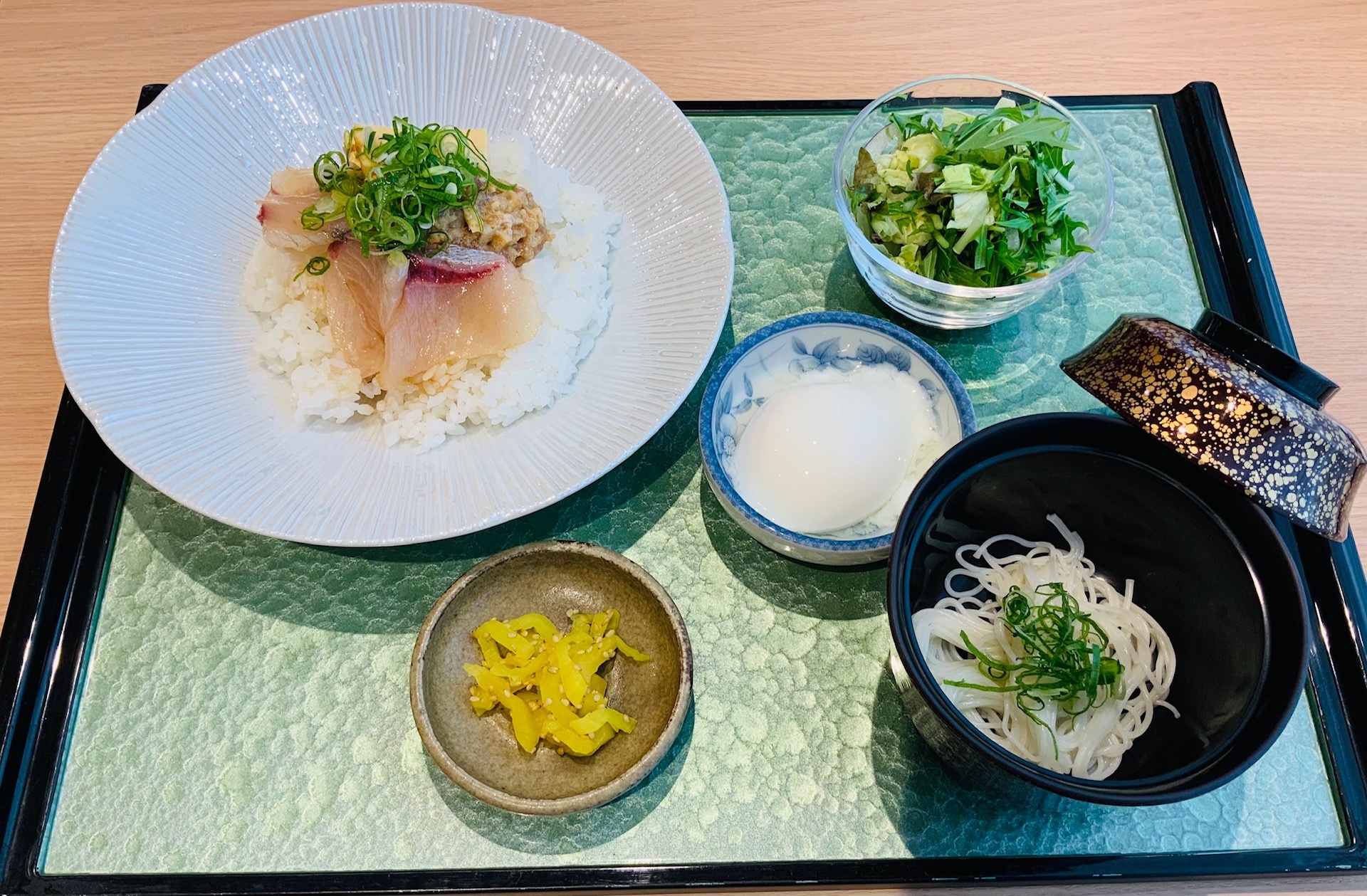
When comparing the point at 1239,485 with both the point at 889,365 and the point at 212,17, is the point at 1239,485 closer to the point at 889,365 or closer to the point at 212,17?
the point at 889,365

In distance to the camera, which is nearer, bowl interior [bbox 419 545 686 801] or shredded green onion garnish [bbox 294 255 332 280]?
bowl interior [bbox 419 545 686 801]

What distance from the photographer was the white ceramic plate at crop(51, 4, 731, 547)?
1567 millimetres

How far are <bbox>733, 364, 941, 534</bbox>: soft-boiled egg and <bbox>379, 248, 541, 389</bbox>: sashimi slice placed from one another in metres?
0.50

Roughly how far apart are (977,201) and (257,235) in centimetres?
146

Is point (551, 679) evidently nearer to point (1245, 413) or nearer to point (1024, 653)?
point (1024, 653)

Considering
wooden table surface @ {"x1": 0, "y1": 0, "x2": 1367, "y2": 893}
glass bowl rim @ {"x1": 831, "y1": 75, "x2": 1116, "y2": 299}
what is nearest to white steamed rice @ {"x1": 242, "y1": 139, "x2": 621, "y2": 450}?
glass bowl rim @ {"x1": 831, "y1": 75, "x2": 1116, "y2": 299}

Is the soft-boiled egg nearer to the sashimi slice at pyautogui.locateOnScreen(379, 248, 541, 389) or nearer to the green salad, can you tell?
the green salad

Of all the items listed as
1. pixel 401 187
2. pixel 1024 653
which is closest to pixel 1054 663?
pixel 1024 653

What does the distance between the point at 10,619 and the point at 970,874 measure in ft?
5.60

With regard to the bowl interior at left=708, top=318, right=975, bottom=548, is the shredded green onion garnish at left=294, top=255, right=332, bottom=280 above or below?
below

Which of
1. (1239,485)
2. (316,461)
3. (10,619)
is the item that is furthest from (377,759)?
(1239,485)

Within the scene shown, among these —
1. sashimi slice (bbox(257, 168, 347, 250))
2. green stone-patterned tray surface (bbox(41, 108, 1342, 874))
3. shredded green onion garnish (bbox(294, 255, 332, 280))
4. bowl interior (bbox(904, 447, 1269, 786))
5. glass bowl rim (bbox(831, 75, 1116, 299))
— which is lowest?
green stone-patterned tray surface (bbox(41, 108, 1342, 874))

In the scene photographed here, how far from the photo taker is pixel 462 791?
4.92 ft

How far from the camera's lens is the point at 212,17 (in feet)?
7.81
